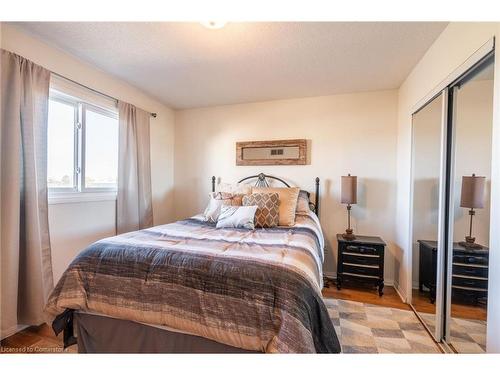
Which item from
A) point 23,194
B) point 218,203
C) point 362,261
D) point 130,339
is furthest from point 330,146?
point 23,194

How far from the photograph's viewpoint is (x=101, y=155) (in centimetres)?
259

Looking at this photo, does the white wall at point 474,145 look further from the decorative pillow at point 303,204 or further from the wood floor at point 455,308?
the decorative pillow at point 303,204

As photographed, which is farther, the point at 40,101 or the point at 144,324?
the point at 40,101

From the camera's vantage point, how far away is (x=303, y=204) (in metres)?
2.84

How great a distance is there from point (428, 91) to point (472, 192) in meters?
1.03

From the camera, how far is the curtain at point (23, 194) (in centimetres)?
167

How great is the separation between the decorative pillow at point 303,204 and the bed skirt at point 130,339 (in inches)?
71.1

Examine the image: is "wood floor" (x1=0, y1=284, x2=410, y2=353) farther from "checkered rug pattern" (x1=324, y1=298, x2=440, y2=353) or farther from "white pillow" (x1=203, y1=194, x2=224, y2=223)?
"white pillow" (x1=203, y1=194, x2=224, y2=223)

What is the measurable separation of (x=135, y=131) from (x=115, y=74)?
650mm

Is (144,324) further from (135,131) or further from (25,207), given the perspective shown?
(135,131)

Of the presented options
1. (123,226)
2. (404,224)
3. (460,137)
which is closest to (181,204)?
(123,226)

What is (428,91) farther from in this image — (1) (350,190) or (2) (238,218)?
(2) (238,218)

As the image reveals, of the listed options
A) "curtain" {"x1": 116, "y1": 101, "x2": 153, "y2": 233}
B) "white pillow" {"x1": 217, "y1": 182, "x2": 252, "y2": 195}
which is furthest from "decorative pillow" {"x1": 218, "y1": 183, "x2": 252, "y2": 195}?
"curtain" {"x1": 116, "y1": 101, "x2": 153, "y2": 233}
